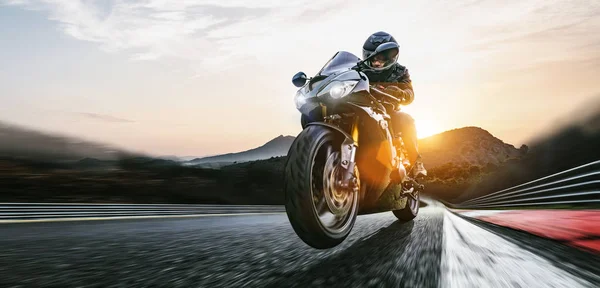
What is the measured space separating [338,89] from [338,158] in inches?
23.4

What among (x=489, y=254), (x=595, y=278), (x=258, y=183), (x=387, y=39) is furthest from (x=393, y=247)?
(x=258, y=183)

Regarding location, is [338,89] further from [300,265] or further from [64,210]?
[64,210]

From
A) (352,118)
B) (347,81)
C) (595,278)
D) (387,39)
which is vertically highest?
(387,39)

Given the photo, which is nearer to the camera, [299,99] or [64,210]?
[299,99]

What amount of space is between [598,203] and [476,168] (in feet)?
482

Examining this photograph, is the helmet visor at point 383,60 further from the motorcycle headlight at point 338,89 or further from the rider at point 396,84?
the motorcycle headlight at point 338,89

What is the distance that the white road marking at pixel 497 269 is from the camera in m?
1.96

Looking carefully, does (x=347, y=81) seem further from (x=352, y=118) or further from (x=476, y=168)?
(x=476, y=168)

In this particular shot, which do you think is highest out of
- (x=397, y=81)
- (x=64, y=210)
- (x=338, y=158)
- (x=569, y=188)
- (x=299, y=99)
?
(x=397, y=81)

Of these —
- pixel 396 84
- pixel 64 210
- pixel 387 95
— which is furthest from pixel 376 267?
pixel 64 210

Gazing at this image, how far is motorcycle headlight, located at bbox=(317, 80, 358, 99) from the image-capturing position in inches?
144

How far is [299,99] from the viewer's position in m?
3.97

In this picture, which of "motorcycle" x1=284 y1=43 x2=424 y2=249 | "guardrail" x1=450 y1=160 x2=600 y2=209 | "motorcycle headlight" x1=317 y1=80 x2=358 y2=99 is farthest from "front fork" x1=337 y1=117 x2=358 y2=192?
"guardrail" x1=450 y1=160 x2=600 y2=209

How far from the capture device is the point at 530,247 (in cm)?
338
